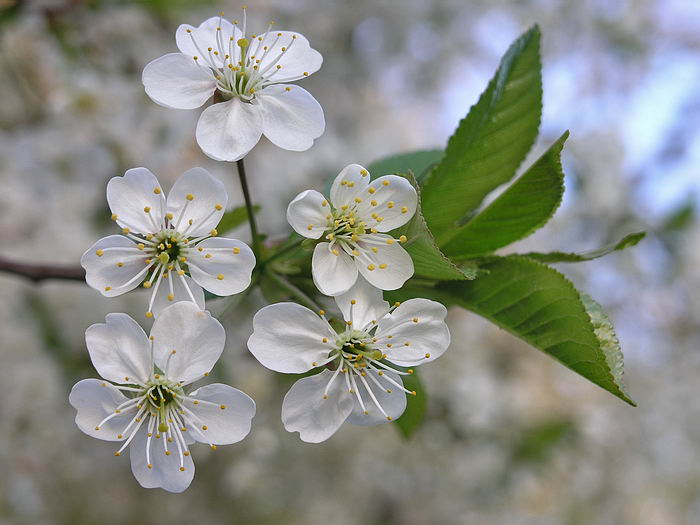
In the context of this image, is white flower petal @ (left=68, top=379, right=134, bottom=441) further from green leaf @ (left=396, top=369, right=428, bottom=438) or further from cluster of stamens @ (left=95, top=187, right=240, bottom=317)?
green leaf @ (left=396, top=369, right=428, bottom=438)

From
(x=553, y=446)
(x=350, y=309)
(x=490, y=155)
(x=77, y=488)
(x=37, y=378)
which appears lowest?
(x=77, y=488)

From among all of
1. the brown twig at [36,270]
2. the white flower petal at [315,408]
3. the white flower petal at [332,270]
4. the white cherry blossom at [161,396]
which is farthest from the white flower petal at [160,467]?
the brown twig at [36,270]

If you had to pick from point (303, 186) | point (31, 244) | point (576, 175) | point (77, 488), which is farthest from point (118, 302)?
point (576, 175)

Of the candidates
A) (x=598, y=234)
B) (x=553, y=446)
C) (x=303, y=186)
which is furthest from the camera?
(x=598, y=234)

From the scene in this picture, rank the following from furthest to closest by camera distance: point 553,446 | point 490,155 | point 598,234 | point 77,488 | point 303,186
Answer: point 598,234, point 77,488, point 553,446, point 303,186, point 490,155

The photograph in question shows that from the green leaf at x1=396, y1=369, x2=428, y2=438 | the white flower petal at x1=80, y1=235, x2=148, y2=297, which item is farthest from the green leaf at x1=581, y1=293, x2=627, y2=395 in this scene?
the white flower petal at x1=80, y1=235, x2=148, y2=297

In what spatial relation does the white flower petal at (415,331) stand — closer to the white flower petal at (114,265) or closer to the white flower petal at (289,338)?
the white flower petal at (289,338)

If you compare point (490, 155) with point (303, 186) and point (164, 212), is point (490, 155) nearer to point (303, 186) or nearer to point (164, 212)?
point (164, 212)

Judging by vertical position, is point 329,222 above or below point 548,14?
below
